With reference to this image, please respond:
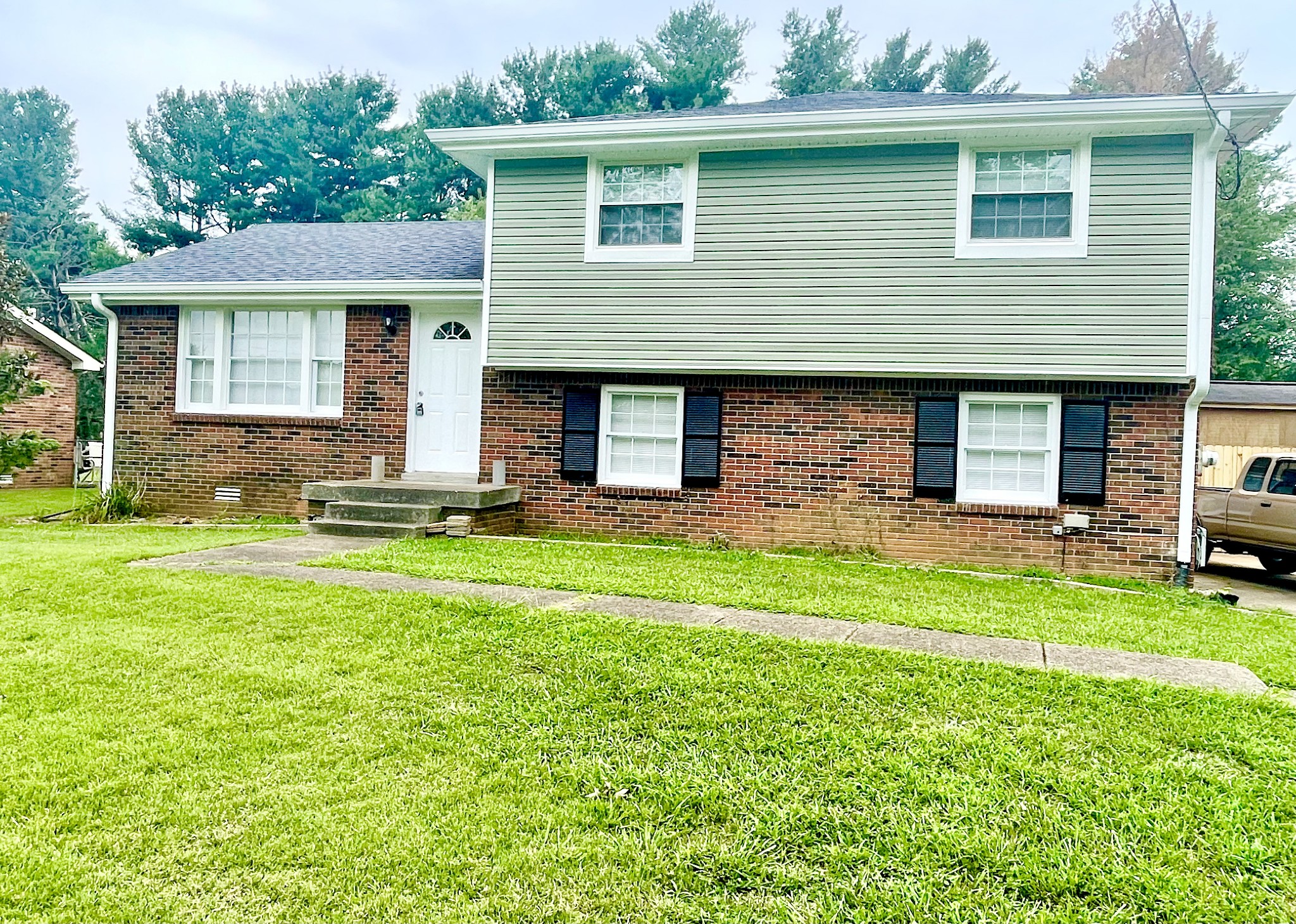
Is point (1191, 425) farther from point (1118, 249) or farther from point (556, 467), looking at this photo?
point (556, 467)

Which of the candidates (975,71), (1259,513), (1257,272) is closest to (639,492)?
(1259,513)

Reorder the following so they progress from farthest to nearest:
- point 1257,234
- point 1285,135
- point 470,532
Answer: point 1285,135 → point 1257,234 → point 470,532

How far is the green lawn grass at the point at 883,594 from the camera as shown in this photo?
17.3 ft

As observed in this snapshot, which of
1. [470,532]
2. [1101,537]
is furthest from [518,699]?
[1101,537]

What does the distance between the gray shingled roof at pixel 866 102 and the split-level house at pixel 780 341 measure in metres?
0.10

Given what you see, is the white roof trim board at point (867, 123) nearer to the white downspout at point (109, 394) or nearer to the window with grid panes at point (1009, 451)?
the window with grid panes at point (1009, 451)

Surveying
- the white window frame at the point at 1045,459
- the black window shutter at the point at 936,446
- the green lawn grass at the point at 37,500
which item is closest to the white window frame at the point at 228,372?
the green lawn grass at the point at 37,500

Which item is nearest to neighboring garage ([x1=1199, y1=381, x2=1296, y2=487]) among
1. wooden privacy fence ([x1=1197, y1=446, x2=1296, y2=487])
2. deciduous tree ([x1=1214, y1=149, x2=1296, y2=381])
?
wooden privacy fence ([x1=1197, y1=446, x2=1296, y2=487])

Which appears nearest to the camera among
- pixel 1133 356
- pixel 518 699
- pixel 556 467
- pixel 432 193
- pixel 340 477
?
pixel 518 699

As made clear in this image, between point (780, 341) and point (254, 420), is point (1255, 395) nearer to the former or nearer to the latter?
→ point (780, 341)

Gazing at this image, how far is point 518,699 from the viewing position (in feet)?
12.3

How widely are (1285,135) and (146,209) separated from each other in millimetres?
39728

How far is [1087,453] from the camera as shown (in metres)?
8.62

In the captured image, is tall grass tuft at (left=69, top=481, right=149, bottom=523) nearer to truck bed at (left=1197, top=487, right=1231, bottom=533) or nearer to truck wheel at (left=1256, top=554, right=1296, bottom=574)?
truck bed at (left=1197, top=487, right=1231, bottom=533)
